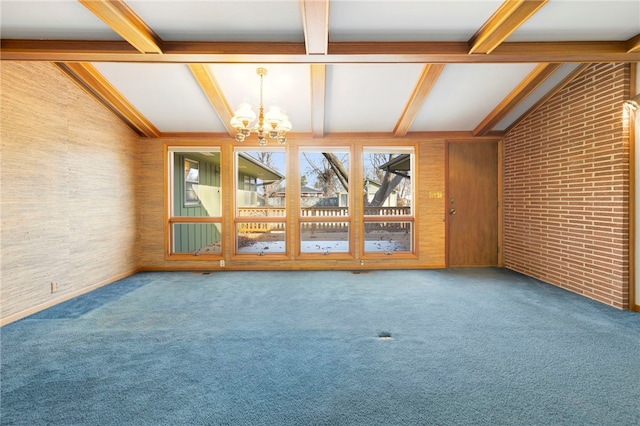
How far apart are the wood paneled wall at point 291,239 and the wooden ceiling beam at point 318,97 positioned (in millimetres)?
396

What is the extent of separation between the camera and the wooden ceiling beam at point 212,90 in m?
3.40

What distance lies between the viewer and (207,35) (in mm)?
2635

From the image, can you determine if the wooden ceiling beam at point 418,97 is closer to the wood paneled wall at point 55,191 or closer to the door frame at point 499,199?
the door frame at point 499,199

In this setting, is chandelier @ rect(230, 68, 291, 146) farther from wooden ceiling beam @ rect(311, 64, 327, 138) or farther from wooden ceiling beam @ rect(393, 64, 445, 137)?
wooden ceiling beam @ rect(393, 64, 445, 137)

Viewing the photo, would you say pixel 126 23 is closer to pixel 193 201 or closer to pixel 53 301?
pixel 53 301

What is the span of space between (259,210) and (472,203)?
4707 millimetres

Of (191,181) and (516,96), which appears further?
(191,181)

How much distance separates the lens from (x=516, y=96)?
393 cm

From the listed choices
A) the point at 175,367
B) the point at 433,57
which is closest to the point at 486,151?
the point at 433,57

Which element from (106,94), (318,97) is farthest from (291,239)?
(106,94)

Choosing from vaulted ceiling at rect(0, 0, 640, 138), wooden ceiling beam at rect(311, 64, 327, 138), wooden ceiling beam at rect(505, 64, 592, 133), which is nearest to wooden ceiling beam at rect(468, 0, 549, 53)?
vaulted ceiling at rect(0, 0, 640, 138)

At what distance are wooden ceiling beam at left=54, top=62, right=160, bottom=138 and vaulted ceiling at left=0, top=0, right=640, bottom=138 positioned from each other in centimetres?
2

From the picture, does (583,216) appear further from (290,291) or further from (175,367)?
(175,367)

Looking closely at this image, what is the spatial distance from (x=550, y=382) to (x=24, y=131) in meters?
5.34
